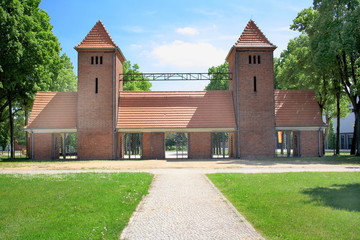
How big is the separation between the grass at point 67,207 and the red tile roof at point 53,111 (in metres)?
17.4

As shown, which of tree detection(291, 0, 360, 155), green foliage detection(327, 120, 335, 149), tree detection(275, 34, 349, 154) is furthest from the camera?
green foliage detection(327, 120, 335, 149)

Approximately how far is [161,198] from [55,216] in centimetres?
346

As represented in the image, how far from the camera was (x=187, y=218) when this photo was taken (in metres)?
8.22

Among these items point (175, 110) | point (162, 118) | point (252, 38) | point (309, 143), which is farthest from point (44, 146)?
point (309, 143)

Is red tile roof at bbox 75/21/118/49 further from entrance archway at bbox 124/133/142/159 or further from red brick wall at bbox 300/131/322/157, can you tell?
red brick wall at bbox 300/131/322/157

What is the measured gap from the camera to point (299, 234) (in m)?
6.77

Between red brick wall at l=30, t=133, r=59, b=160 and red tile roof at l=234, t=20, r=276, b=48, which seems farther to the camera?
red tile roof at l=234, t=20, r=276, b=48

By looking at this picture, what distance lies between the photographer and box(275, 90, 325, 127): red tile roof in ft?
106

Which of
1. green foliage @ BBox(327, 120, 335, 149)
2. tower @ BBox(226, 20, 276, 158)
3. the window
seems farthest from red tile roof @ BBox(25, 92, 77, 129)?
green foliage @ BBox(327, 120, 335, 149)

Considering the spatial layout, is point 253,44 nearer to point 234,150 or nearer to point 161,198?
point 234,150

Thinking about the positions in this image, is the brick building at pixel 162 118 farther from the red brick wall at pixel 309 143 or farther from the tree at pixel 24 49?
the tree at pixel 24 49

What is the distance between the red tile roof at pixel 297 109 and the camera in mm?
32281

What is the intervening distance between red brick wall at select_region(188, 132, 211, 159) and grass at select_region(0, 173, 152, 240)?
17.4 meters

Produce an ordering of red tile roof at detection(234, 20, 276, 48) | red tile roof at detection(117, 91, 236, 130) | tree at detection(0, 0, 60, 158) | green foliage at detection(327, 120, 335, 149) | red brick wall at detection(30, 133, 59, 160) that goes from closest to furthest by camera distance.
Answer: tree at detection(0, 0, 60, 158) → red brick wall at detection(30, 133, 59, 160) → red tile roof at detection(117, 91, 236, 130) → red tile roof at detection(234, 20, 276, 48) → green foliage at detection(327, 120, 335, 149)
